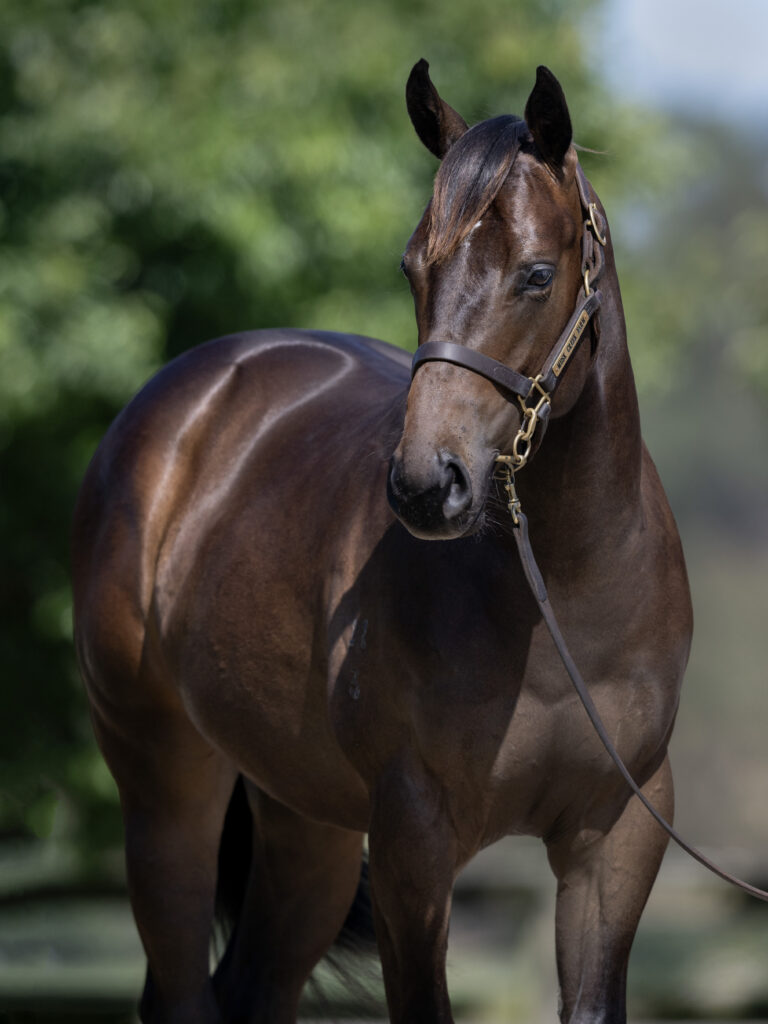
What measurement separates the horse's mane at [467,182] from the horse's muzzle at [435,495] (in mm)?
367

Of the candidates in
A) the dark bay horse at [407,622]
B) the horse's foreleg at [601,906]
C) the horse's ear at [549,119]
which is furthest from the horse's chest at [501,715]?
the horse's ear at [549,119]

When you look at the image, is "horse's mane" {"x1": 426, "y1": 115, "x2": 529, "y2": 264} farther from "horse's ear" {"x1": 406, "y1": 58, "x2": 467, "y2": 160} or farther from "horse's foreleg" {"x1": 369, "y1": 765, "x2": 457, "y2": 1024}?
"horse's foreleg" {"x1": 369, "y1": 765, "x2": 457, "y2": 1024}

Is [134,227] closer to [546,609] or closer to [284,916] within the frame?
[284,916]

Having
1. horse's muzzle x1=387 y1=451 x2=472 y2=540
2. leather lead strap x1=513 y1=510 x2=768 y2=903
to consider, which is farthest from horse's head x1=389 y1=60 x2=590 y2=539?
leather lead strap x1=513 y1=510 x2=768 y2=903

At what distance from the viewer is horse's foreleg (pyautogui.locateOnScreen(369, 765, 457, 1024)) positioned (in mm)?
2555

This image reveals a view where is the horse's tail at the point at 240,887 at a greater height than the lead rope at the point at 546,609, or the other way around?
the lead rope at the point at 546,609

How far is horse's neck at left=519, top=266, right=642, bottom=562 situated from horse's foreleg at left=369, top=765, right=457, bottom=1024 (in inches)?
20.0

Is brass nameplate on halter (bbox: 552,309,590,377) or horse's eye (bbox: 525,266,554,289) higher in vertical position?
horse's eye (bbox: 525,266,554,289)

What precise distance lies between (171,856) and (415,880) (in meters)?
1.23

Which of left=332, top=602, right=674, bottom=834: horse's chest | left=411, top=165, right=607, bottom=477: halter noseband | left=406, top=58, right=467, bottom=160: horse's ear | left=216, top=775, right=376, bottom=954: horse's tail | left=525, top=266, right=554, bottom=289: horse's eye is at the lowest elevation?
left=216, top=775, right=376, bottom=954: horse's tail

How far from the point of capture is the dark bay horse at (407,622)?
7.63ft

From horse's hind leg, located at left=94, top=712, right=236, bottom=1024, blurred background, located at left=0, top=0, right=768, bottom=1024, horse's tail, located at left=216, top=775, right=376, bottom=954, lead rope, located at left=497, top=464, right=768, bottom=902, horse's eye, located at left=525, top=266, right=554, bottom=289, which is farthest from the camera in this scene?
blurred background, located at left=0, top=0, right=768, bottom=1024

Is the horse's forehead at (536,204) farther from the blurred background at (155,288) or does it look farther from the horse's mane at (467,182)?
the blurred background at (155,288)

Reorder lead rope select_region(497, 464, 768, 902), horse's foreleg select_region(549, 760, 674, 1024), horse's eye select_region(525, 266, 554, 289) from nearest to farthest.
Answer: horse's eye select_region(525, 266, 554, 289)
lead rope select_region(497, 464, 768, 902)
horse's foreleg select_region(549, 760, 674, 1024)
